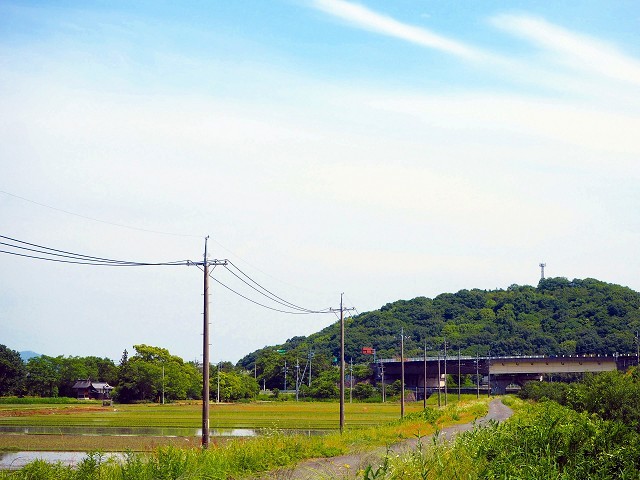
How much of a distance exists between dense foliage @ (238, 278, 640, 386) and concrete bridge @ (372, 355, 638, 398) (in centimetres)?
937

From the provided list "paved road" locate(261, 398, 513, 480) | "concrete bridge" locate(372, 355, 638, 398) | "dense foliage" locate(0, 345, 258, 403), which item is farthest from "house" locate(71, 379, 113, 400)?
"paved road" locate(261, 398, 513, 480)

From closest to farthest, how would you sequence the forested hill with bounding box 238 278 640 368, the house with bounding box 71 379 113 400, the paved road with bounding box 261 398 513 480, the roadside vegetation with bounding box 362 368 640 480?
the roadside vegetation with bounding box 362 368 640 480, the paved road with bounding box 261 398 513 480, the house with bounding box 71 379 113 400, the forested hill with bounding box 238 278 640 368

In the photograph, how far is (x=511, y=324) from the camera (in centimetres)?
16950

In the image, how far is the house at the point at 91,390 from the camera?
111 metres

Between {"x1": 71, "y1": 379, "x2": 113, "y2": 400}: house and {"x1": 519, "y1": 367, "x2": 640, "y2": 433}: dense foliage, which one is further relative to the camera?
{"x1": 71, "y1": 379, "x2": 113, "y2": 400}: house

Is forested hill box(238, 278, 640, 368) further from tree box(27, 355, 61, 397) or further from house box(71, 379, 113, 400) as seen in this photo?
tree box(27, 355, 61, 397)

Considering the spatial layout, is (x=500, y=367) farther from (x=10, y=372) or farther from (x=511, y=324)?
(x=10, y=372)

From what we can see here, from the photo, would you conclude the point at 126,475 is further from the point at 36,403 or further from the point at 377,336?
the point at 377,336

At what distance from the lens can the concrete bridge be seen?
118 m

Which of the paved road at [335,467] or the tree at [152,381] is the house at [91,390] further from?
the paved road at [335,467]

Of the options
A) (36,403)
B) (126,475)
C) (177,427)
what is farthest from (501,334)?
(126,475)

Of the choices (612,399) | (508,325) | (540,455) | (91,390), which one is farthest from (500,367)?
(540,455)

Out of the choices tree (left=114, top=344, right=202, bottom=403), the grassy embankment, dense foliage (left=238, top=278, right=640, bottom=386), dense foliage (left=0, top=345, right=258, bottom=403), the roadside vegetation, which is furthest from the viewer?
dense foliage (left=238, top=278, right=640, bottom=386)

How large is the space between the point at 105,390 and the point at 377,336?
3394 inches
